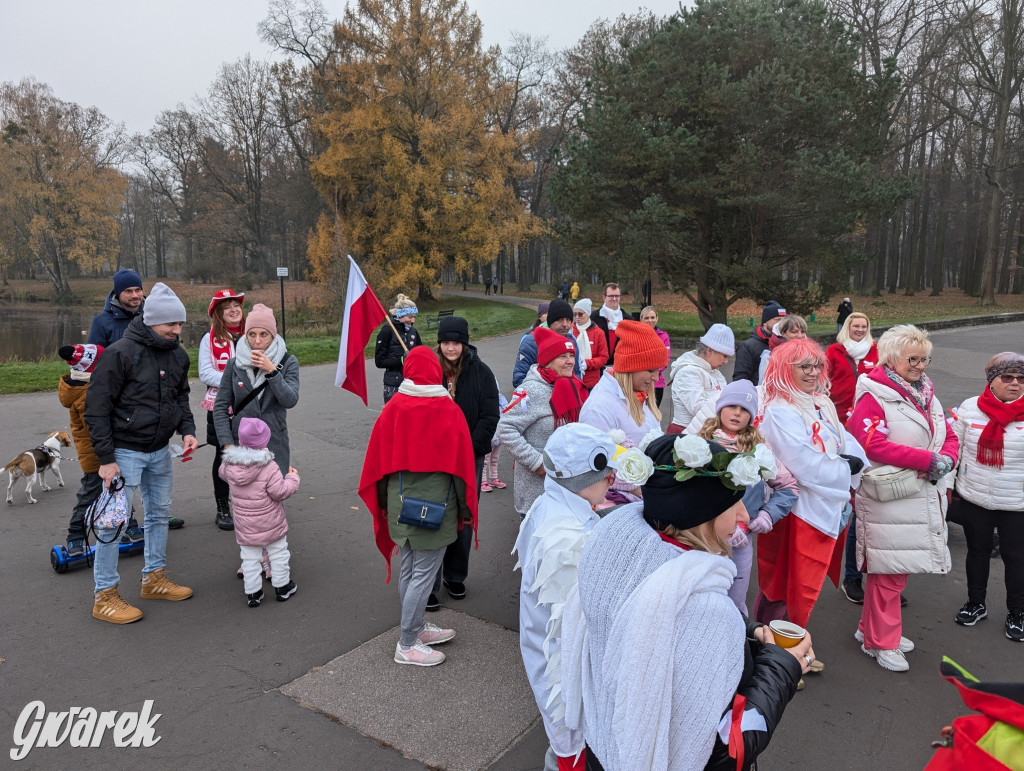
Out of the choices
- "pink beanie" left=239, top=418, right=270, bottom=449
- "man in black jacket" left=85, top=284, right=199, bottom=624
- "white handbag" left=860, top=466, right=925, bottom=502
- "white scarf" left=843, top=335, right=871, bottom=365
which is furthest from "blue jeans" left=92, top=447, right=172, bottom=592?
"white scarf" left=843, top=335, right=871, bottom=365

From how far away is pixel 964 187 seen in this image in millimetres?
47625

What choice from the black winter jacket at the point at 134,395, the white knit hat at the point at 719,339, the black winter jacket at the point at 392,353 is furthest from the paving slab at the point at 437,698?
the black winter jacket at the point at 392,353

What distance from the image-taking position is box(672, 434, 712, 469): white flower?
5.67ft

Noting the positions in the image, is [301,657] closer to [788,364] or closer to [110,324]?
[110,324]

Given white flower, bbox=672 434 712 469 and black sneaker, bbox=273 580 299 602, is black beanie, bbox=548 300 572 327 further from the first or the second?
white flower, bbox=672 434 712 469

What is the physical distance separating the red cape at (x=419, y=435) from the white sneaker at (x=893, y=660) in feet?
8.63

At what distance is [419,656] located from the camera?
3.87m

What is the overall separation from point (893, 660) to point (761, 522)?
129 cm

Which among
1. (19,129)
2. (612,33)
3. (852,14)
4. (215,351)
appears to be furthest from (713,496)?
(19,129)

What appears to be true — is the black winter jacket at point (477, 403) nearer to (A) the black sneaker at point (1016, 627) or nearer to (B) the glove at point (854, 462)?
(B) the glove at point (854, 462)

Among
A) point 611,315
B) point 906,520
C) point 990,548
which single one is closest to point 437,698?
point 906,520

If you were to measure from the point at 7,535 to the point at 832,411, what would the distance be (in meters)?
6.55

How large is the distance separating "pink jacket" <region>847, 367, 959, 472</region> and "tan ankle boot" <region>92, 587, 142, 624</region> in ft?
15.3

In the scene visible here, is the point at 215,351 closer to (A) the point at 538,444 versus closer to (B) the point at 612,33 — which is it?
(A) the point at 538,444
